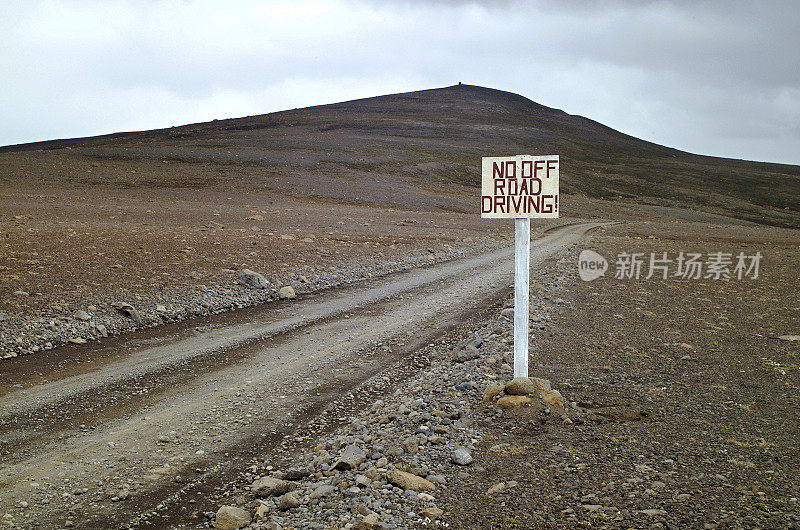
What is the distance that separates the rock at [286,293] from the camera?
13.4m

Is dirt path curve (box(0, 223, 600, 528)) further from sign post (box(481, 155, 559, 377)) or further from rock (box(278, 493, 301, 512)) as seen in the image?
sign post (box(481, 155, 559, 377))

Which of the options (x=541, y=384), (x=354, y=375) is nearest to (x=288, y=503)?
(x=541, y=384)

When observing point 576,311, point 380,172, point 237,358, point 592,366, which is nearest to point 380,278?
point 576,311

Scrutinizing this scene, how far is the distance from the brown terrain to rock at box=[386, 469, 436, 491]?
14cm

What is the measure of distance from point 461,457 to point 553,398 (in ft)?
5.35

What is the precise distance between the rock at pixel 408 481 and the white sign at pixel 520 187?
2.72m

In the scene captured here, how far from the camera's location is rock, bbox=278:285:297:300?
13422mm

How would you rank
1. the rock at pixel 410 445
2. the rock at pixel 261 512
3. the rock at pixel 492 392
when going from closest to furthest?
the rock at pixel 261 512 → the rock at pixel 410 445 → the rock at pixel 492 392

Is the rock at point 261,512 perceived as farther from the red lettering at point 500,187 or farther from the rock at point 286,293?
the rock at point 286,293

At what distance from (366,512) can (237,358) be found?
4.98 m

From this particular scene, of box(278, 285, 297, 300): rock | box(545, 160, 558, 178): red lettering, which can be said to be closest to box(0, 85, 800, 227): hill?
box(278, 285, 297, 300): rock

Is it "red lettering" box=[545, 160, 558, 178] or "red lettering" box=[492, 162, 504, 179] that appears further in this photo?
"red lettering" box=[492, 162, 504, 179]

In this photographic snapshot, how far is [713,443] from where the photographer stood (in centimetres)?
526

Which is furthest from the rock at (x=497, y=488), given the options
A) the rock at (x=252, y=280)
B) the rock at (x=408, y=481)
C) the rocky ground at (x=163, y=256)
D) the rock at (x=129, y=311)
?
the rock at (x=252, y=280)
